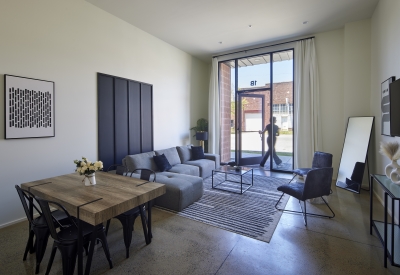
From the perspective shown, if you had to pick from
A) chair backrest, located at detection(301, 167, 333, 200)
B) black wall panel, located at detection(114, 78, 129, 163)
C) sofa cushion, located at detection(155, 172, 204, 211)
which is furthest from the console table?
black wall panel, located at detection(114, 78, 129, 163)

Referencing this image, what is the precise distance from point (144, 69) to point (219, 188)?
10.7 feet

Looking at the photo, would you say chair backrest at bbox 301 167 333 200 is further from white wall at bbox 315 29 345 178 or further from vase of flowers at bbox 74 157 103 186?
vase of flowers at bbox 74 157 103 186

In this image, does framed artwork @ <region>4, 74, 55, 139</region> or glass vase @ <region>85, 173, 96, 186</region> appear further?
framed artwork @ <region>4, 74, 55, 139</region>

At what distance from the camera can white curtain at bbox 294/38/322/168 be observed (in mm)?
5078

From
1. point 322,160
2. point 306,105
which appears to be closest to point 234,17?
point 306,105

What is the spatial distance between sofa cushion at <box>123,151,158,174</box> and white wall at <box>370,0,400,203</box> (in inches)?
164

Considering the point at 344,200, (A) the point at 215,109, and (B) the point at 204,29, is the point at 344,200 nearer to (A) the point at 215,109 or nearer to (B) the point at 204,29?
(A) the point at 215,109

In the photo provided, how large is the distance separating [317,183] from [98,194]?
2.90 metres

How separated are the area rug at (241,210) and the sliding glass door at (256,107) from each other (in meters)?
1.81

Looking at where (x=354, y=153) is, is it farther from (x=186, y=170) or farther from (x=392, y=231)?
(x=186, y=170)

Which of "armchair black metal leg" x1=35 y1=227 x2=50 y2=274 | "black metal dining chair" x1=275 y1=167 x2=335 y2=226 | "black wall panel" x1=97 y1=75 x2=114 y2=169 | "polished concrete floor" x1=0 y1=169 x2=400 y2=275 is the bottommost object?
"polished concrete floor" x1=0 y1=169 x2=400 y2=275

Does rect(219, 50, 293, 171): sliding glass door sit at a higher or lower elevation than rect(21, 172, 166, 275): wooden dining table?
higher

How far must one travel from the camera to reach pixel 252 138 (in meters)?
6.43

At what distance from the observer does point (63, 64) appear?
11.0 ft
